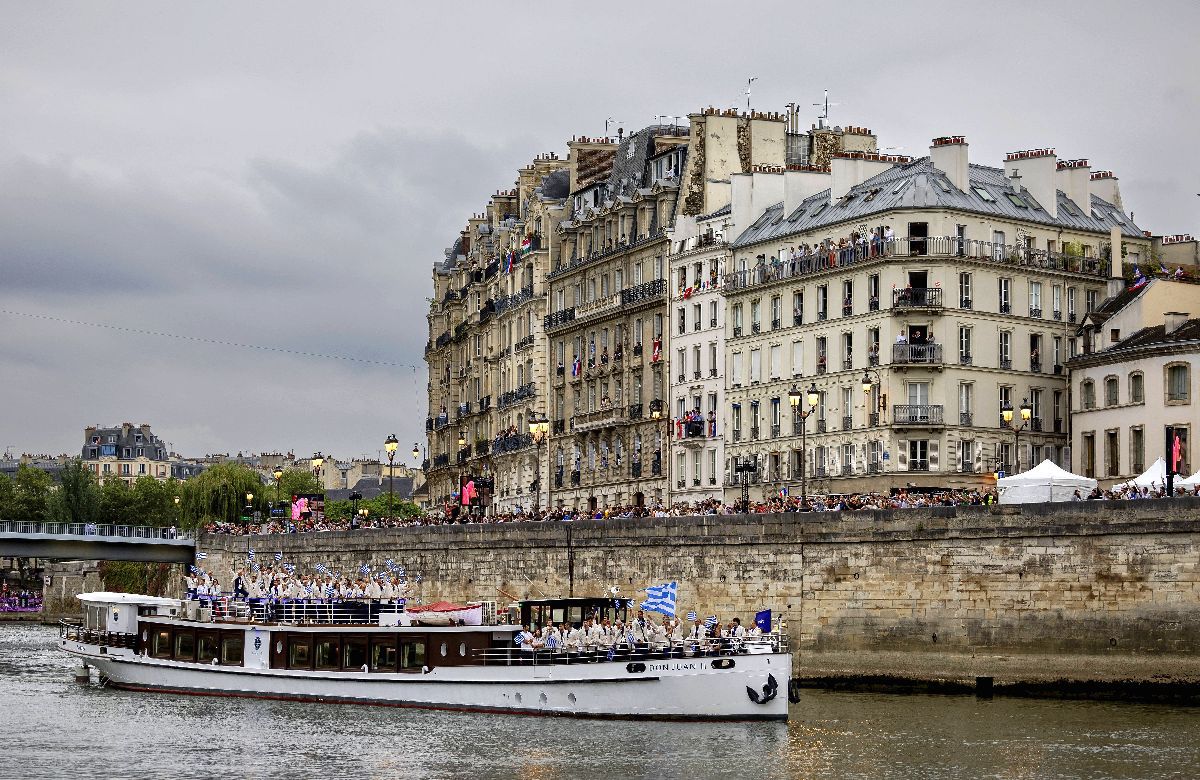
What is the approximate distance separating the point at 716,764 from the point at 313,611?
66.1 feet

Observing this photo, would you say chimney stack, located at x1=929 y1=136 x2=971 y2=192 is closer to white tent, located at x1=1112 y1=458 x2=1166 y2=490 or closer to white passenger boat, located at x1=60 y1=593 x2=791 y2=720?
white tent, located at x1=1112 y1=458 x2=1166 y2=490

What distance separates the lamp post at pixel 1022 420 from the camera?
A: 82375 mm

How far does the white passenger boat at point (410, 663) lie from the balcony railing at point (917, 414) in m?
22.0

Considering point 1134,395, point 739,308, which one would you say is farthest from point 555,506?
point 1134,395

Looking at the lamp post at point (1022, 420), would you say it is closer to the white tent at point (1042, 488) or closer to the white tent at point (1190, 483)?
the white tent at point (1042, 488)

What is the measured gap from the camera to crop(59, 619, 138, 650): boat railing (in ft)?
239

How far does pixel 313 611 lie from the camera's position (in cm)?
6800

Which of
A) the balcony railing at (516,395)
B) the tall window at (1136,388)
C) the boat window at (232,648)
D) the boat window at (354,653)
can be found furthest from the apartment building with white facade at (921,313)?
the boat window at (232,648)

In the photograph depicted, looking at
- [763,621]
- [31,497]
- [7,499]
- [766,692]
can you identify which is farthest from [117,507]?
[766,692]

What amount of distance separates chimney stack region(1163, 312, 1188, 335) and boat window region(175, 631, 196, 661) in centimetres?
3505

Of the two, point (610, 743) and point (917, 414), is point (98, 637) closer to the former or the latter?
point (610, 743)

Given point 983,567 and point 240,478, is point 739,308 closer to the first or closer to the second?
point 983,567

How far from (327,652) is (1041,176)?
127 feet

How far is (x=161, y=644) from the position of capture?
2813 inches
